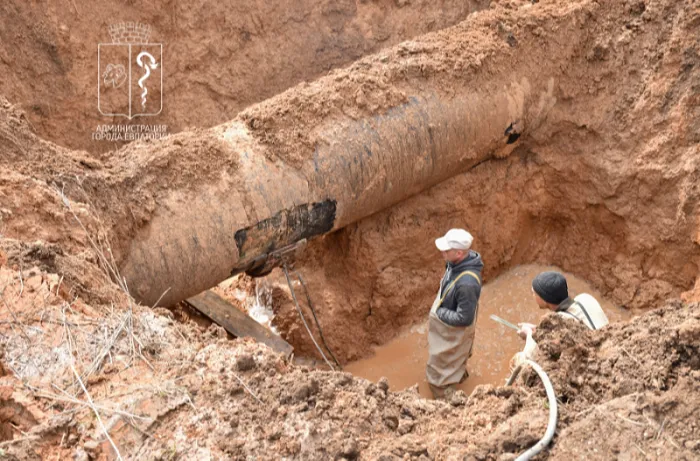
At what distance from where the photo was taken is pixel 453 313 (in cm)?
459

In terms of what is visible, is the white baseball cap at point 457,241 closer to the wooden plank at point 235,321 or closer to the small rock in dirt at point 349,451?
the wooden plank at point 235,321

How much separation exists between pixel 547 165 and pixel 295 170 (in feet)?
8.29

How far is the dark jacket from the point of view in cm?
445

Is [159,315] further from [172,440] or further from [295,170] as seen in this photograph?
[295,170]

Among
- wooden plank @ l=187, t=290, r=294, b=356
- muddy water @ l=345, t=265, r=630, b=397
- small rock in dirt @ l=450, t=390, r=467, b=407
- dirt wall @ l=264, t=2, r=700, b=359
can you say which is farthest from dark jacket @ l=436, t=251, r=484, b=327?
small rock in dirt @ l=450, t=390, r=467, b=407

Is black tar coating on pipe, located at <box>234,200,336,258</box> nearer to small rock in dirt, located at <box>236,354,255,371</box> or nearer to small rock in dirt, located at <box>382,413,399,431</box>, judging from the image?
small rock in dirt, located at <box>236,354,255,371</box>

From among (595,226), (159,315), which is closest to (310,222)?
(159,315)

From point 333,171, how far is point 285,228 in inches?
21.0

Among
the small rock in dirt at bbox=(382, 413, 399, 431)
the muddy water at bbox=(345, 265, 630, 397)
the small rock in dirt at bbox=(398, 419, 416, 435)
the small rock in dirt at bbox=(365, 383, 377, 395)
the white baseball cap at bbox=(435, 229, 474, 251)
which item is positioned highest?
the white baseball cap at bbox=(435, 229, 474, 251)

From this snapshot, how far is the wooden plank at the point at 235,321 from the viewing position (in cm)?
517

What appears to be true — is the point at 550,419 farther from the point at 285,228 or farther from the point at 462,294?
the point at 285,228

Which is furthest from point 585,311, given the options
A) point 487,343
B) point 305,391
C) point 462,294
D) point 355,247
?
point 355,247

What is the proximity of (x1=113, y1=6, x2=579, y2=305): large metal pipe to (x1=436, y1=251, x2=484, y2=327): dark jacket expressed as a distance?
38.7 inches

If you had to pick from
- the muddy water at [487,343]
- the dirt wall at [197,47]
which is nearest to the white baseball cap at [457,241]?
the muddy water at [487,343]
